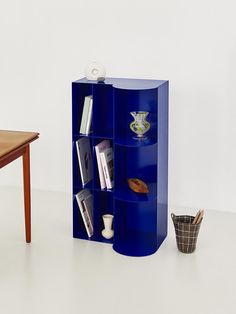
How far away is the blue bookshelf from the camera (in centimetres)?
414

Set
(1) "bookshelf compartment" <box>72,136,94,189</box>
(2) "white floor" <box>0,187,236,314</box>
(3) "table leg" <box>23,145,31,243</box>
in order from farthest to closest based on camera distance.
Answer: (1) "bookshelf compartment" <box>72,136,94,189</box>, (3) "table leg" <box>23,145,31,243</box>, (2) "white floor" <box>0,187,236,314</box>

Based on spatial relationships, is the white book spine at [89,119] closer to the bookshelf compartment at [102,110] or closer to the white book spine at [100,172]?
the bookshelf compartment at [102,110]

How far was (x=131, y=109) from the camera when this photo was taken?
168 inches

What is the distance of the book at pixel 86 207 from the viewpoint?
4.34 metres

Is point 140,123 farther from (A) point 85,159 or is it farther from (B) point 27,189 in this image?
(B) point 27,189

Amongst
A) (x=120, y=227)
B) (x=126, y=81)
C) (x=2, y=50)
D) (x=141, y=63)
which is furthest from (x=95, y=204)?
(x=2, y=50)

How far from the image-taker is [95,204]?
437 centimetres

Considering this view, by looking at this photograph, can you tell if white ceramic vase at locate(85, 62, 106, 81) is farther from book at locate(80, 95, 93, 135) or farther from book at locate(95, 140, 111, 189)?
book at locate(95, 140, 111, 189)

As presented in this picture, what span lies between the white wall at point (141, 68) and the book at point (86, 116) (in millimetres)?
885

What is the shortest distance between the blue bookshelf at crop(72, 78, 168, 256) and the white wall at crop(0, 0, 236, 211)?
67 cm

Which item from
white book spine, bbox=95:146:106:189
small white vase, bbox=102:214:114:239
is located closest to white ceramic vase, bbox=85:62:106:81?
white book spine, bbox=95:146:106:189

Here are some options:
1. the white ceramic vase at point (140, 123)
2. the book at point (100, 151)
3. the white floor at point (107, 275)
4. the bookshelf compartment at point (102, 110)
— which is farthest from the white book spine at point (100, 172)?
the white floor at point (107, 275)

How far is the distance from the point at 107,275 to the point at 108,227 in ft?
1.77

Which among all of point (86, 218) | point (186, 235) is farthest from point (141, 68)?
point (186, 235)
